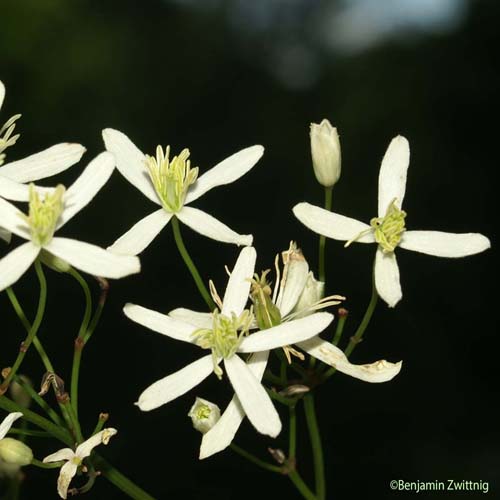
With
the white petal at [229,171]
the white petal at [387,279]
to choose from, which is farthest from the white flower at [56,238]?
the white petal at [387,279]

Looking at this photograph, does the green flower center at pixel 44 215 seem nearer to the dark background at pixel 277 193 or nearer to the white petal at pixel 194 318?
the white petal at pixel 194 318

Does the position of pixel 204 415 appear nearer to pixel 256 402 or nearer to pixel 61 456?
pixel 256 402

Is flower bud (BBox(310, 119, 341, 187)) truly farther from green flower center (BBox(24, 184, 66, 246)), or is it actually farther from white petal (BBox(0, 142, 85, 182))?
green flower center (BBox(24, 184, 66, 246))

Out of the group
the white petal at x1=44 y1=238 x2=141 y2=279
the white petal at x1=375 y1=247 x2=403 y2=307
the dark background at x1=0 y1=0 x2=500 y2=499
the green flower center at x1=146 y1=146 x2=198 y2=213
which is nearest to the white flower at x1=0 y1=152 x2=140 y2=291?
the white petal at x1=44 y1=238 x2=141 y2=279

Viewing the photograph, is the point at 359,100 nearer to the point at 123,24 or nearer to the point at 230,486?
the point at 123,24

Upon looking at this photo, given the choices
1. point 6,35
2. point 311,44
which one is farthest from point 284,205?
point 311,44

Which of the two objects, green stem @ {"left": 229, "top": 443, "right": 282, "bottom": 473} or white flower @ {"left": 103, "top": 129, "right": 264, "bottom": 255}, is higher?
white flower @ {"left": 103, "top": 129, "right": 264, "bottom": 255}
